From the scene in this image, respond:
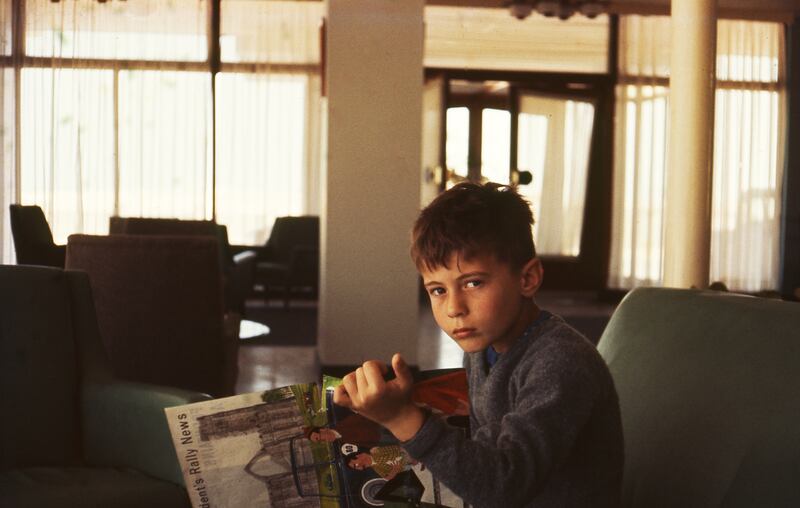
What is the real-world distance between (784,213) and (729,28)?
196 cm

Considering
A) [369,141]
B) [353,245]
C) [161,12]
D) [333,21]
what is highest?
[161,12]

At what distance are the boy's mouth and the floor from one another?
12.4 ft

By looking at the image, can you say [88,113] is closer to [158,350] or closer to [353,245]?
[353,245]

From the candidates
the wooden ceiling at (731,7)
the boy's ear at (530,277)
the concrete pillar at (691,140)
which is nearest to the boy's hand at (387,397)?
the boy's ear at (530,277)

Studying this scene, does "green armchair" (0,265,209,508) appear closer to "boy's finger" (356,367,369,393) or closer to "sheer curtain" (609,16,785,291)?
"boy's finger" (356,367,369,393)

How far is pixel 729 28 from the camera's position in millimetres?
9641

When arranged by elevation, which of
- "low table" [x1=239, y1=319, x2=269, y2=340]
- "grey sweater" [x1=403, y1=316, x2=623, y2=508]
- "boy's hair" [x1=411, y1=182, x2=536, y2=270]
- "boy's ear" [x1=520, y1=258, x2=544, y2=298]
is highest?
"boy's hair" [x1=411, y1=182, x2=536, y2=270]

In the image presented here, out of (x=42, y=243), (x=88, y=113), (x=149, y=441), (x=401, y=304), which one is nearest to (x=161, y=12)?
(x=88, y=113)

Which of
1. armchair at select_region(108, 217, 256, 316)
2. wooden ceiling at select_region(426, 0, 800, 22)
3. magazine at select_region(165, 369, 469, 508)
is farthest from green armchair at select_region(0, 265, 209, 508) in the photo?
wooden ceiling at select_region(426, 0, 800, 22)

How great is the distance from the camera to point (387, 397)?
104cm

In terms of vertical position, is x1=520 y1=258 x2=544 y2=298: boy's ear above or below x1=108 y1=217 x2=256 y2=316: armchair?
above

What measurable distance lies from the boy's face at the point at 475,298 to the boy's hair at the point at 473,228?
0.04 feet

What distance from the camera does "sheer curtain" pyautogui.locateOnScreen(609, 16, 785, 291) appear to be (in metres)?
9.55

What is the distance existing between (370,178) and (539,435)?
4450 mm
